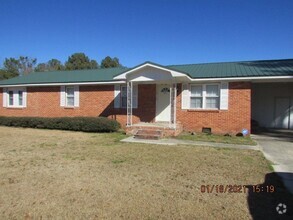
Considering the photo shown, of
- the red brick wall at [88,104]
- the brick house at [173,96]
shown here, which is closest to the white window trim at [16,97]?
the brick house at [173,96]

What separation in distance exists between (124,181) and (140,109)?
30.9 feet

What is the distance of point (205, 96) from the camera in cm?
1295

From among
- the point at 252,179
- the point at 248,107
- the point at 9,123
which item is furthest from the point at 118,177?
the point at 9,123

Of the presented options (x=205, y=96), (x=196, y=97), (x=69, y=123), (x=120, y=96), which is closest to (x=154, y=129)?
(x=196, y=97)

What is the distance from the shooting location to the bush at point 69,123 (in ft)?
43.4

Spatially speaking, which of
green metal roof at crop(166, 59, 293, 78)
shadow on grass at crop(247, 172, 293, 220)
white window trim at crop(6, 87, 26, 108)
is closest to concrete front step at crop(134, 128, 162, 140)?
green metal roof at crop(166, 59, 293, 78)

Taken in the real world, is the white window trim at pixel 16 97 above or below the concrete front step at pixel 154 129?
above

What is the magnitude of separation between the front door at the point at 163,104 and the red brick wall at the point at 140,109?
253mm

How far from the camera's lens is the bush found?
13234 mm

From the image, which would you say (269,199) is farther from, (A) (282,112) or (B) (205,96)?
(A) (282,112)

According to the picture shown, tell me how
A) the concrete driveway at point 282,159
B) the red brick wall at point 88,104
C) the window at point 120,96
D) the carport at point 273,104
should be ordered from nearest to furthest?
the concrete driveway at point 282,159 → the red brick wall at point 88,104 → the window at point 120,96 → the carport at point 273,104

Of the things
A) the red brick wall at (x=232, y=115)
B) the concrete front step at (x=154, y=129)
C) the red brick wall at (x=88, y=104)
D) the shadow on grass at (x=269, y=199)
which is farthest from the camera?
the red brick wall at (x=88, y=104)

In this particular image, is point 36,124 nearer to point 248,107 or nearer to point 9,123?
point 9,123

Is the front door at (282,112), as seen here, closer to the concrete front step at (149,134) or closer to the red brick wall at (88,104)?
the red brick wall at (88,104)
